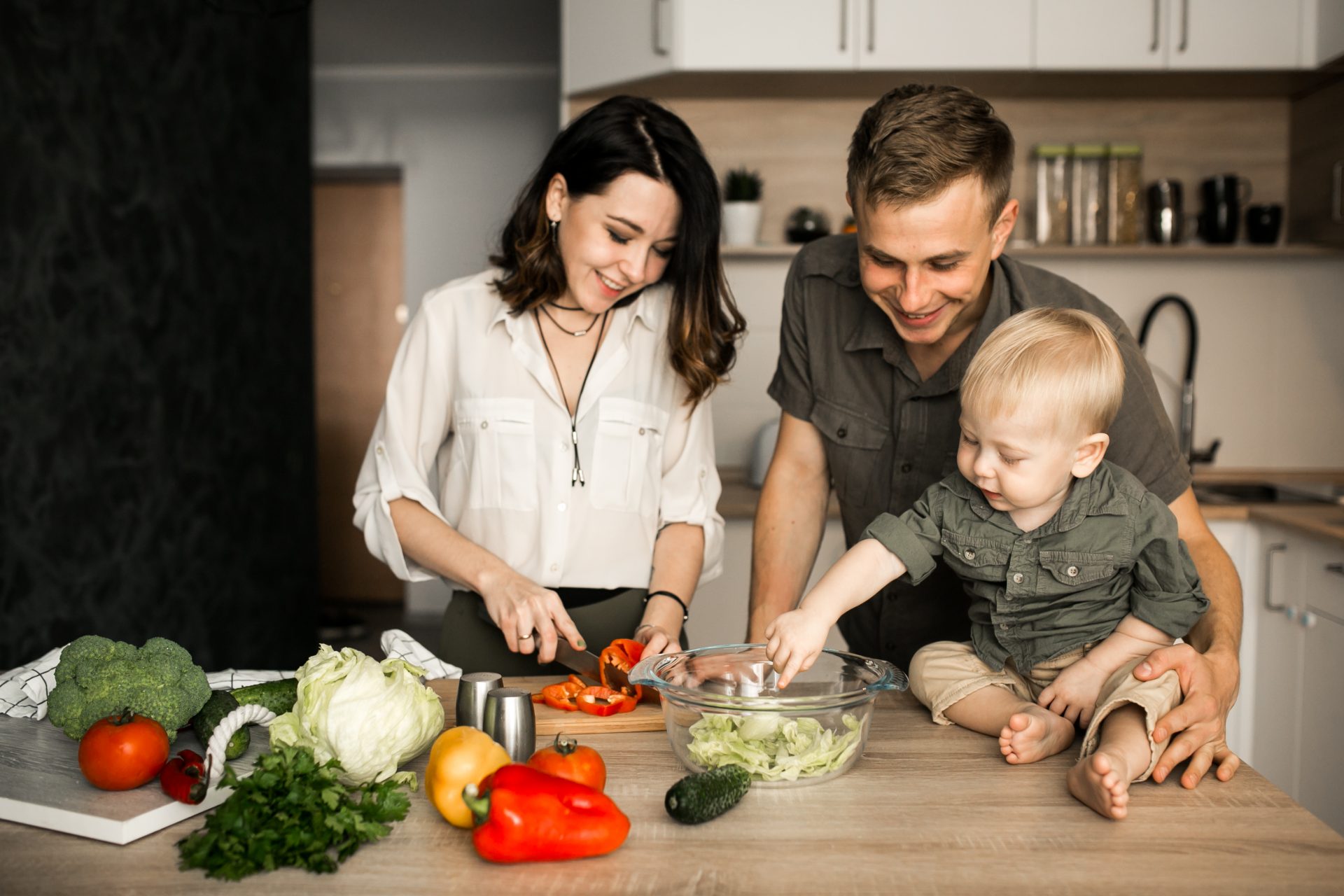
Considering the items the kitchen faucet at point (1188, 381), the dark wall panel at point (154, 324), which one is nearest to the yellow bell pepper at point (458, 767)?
the dark wall panel at point (154, 324)

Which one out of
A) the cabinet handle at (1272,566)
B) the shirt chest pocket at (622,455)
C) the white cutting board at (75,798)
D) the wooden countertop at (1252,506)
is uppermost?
the shirt chest pocket at (622,455)

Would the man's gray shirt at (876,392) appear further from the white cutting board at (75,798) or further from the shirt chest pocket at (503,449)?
the white cutting board at (75,798)

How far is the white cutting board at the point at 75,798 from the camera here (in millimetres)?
1045

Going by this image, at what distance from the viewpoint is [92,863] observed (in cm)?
99

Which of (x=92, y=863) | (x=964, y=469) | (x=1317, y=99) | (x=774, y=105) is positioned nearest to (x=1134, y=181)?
(x=1317, y=99)

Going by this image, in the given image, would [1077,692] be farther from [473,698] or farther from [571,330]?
[571,330]

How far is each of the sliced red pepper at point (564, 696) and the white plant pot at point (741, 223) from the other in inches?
86.4

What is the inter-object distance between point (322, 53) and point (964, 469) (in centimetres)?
517

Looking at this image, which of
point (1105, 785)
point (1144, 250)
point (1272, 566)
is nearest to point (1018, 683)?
point (1105, 785)

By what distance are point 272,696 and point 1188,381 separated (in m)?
3.10

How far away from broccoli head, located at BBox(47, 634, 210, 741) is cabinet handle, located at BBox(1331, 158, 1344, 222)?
3.34 metres

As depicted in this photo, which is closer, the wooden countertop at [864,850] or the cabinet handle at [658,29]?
the wooden countertop at [864,850]

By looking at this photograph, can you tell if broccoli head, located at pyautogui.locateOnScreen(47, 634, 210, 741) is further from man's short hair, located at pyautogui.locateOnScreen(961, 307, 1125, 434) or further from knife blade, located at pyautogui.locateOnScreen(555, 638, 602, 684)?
man's short hair, located at pyautogui.locateOnScreen(961, 307, 1125, 434)

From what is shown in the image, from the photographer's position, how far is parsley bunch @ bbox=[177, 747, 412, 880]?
97 centimetres
